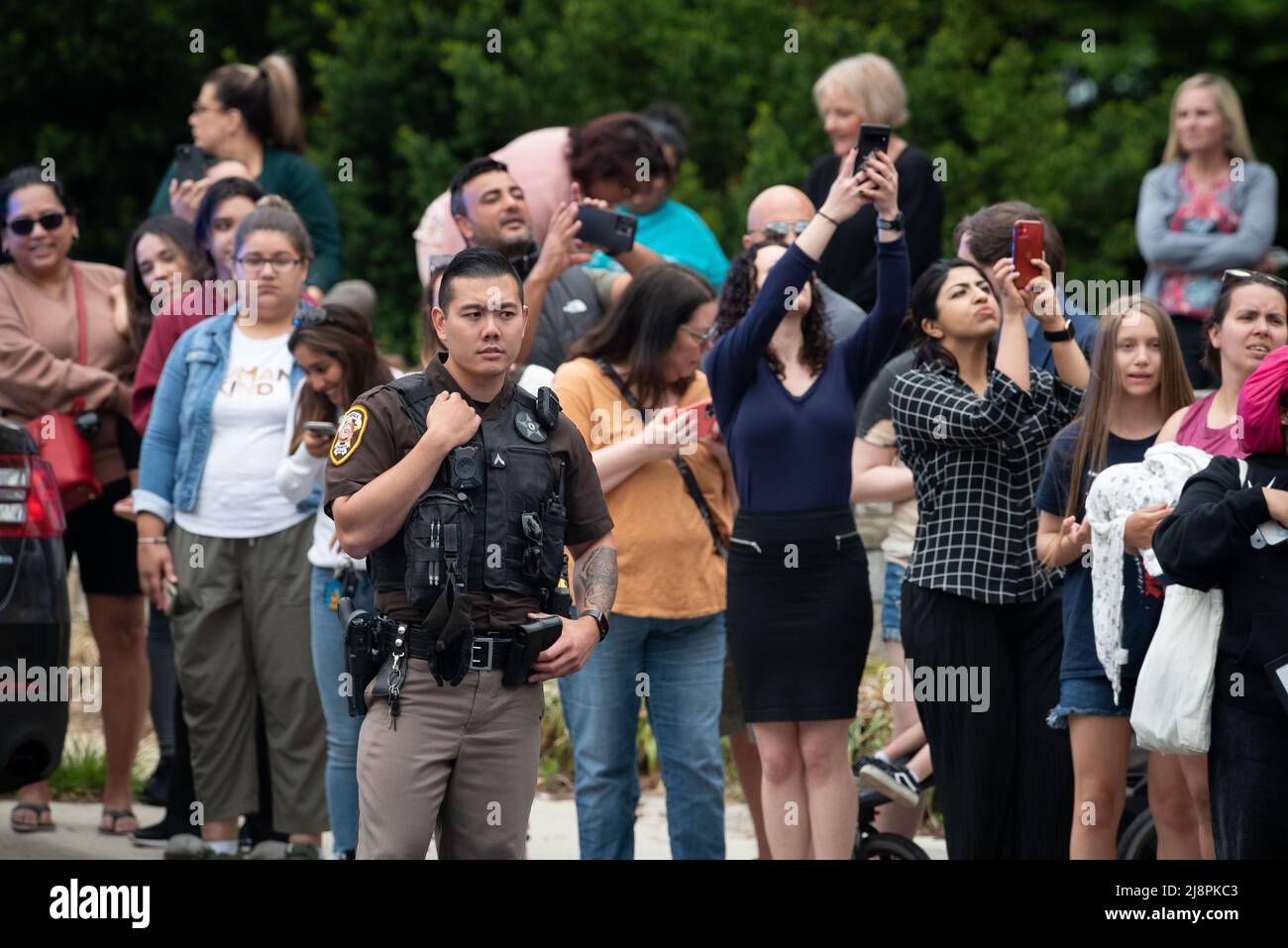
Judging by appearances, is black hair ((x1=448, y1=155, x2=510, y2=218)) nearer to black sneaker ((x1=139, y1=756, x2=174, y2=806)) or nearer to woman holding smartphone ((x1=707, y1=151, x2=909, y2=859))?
woman holding smartphone ((x1=707, y1=151, x2=909, y2=859))

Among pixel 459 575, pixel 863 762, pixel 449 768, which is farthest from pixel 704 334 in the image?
pixel 449 768

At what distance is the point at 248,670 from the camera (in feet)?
24.1

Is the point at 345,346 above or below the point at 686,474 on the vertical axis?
above

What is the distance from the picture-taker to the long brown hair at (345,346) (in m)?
6.71

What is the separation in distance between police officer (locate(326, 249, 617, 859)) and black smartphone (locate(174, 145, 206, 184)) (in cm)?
417

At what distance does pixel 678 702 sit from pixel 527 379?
1225 millimetres

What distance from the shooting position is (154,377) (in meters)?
7.80

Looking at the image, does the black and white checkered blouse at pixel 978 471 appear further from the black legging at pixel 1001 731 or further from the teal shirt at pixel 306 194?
the teal shirt at pixel 306 194

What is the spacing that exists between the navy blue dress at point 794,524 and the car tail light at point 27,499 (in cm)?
235

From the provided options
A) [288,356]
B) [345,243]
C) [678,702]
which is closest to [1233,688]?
[678,702]


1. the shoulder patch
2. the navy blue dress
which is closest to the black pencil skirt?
the navy blue dress

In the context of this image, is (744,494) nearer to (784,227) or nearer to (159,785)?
(784,227)

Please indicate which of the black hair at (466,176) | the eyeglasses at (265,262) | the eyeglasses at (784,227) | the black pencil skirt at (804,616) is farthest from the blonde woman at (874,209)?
the eyeglasses at (265,262)

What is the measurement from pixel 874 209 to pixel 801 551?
95.5 inches
